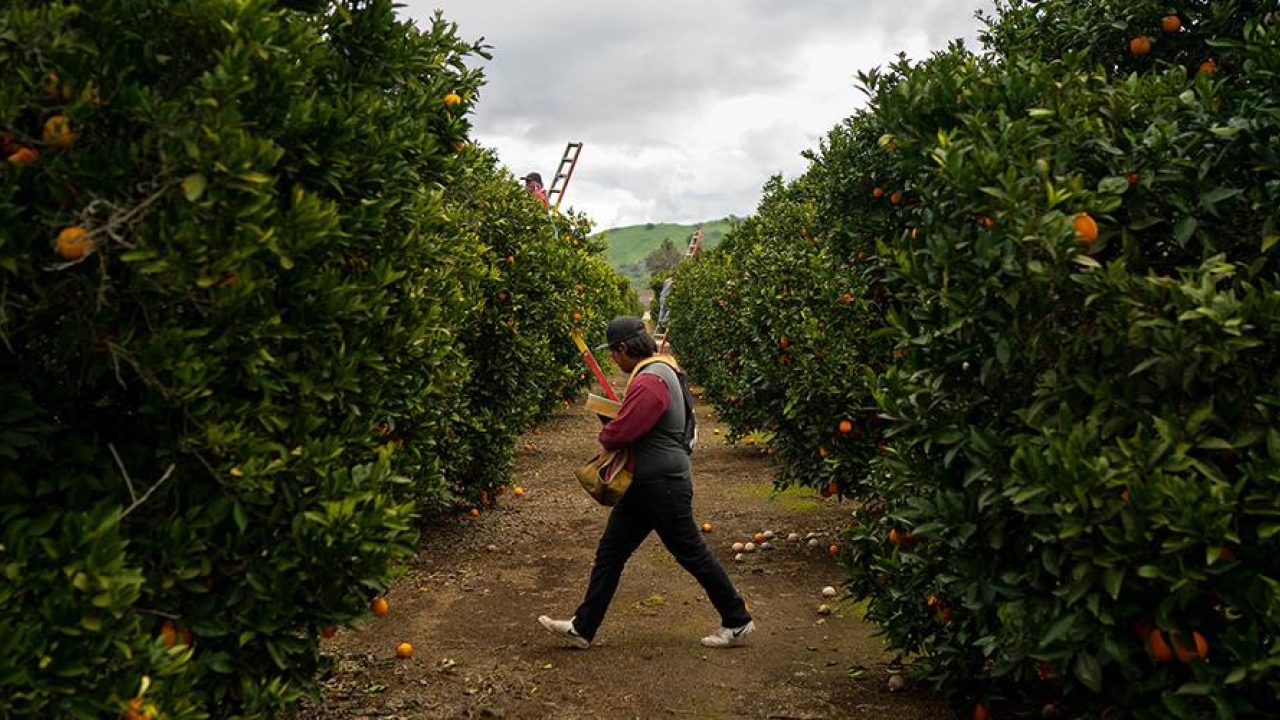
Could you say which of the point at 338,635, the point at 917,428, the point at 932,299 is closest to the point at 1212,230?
the point at 932,299

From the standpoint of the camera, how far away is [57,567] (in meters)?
3.00

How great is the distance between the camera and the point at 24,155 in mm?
3033

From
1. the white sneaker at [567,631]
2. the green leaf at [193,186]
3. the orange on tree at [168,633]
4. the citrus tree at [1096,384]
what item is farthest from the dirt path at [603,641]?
the green leaf at [193,186]

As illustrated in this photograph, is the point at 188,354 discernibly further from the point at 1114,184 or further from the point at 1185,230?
the point at 1185,230

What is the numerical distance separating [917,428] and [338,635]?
15.6 ft

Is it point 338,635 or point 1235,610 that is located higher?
point 1235,610

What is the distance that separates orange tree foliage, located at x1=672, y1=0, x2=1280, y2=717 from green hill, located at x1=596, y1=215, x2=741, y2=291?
13711 centimetres

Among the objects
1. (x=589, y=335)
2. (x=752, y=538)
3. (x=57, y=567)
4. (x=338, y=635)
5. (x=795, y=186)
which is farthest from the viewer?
(x=589, y=335)

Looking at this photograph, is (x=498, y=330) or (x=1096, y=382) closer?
(x=1096, y=382)

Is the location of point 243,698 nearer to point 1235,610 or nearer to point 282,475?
point 282,475

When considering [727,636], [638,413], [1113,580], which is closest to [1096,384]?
[1113,580]

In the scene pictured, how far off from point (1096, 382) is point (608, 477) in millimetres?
3503

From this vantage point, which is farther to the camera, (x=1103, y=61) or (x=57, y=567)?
(x=1103, y=61)

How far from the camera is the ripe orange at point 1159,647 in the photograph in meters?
3.38
